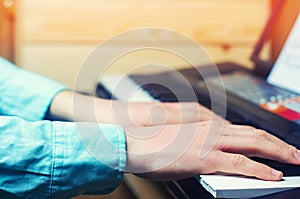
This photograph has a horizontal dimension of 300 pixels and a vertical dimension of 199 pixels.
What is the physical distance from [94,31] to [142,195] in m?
0.59

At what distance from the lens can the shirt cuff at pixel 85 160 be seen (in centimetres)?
58

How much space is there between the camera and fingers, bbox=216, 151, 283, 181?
22.6 inches

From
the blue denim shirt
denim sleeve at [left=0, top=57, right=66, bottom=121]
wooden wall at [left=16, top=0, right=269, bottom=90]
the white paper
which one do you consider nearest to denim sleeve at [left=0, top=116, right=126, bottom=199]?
the blue denim shirt

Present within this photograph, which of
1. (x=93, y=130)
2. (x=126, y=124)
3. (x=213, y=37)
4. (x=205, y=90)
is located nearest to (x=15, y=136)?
(x=93, y=130)

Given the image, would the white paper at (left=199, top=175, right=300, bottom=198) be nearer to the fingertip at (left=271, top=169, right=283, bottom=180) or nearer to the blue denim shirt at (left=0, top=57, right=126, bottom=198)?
the fingertip at (left=271, top=169, right=283, bottom=180)

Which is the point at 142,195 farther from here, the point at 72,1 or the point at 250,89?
the point at 72,1

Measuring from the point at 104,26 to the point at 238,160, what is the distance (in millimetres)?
776

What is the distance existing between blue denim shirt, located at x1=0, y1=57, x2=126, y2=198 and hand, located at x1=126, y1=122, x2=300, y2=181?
29mm

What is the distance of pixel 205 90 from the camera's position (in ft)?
→ 3.14

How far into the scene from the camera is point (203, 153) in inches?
23.5

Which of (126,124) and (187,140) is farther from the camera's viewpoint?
(126,124)

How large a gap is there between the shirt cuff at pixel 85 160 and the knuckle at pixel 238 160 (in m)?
0.14

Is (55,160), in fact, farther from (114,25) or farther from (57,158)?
(114,25)

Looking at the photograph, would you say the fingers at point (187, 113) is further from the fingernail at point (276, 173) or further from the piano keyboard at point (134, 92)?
the fingernail at point (276, 173)
